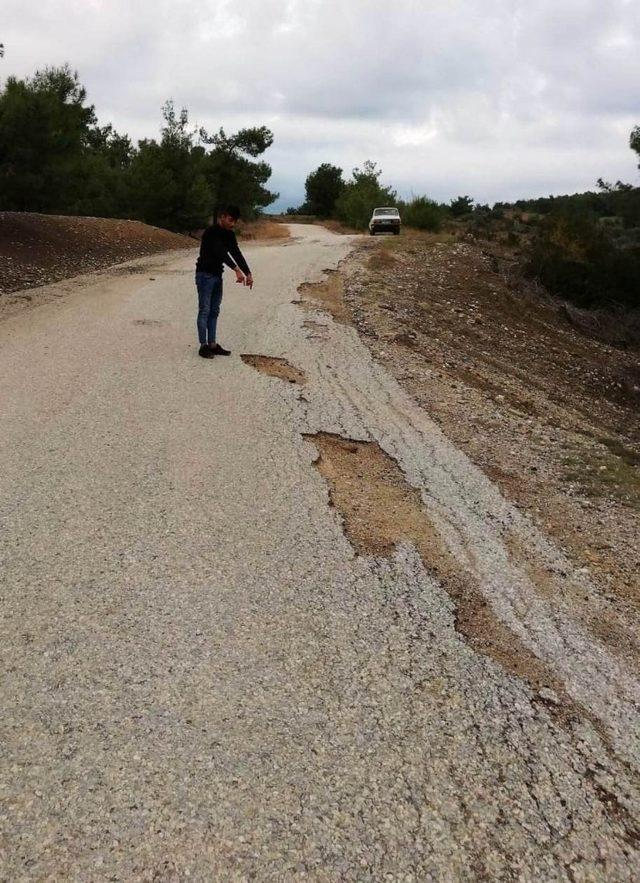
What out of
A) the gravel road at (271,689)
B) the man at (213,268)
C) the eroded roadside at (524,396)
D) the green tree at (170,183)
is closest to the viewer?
the gravel road at (271,689)

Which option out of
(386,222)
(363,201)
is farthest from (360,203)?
(386,222)

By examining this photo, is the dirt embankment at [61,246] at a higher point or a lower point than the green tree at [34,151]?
lower

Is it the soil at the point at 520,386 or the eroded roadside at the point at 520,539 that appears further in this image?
the soil at the point at 520,386

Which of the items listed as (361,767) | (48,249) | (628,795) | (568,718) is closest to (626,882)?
(628,795)

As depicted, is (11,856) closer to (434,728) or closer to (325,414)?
(434,728)

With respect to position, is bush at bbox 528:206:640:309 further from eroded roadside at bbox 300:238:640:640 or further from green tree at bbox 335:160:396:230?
green tree at bbox 335:160:396:230

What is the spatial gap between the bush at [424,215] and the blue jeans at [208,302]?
83.8 feet

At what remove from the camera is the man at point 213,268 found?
705cm

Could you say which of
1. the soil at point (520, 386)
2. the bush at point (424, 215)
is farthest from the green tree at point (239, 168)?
the soil at point (520, 386)

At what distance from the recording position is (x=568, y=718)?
2.47m

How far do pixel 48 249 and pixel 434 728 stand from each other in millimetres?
14115

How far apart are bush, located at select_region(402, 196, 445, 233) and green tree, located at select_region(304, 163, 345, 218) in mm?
25973

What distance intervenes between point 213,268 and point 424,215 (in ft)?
86.2

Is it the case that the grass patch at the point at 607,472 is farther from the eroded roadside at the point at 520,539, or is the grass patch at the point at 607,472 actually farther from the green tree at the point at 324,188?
the green tree at the point at 324,188
